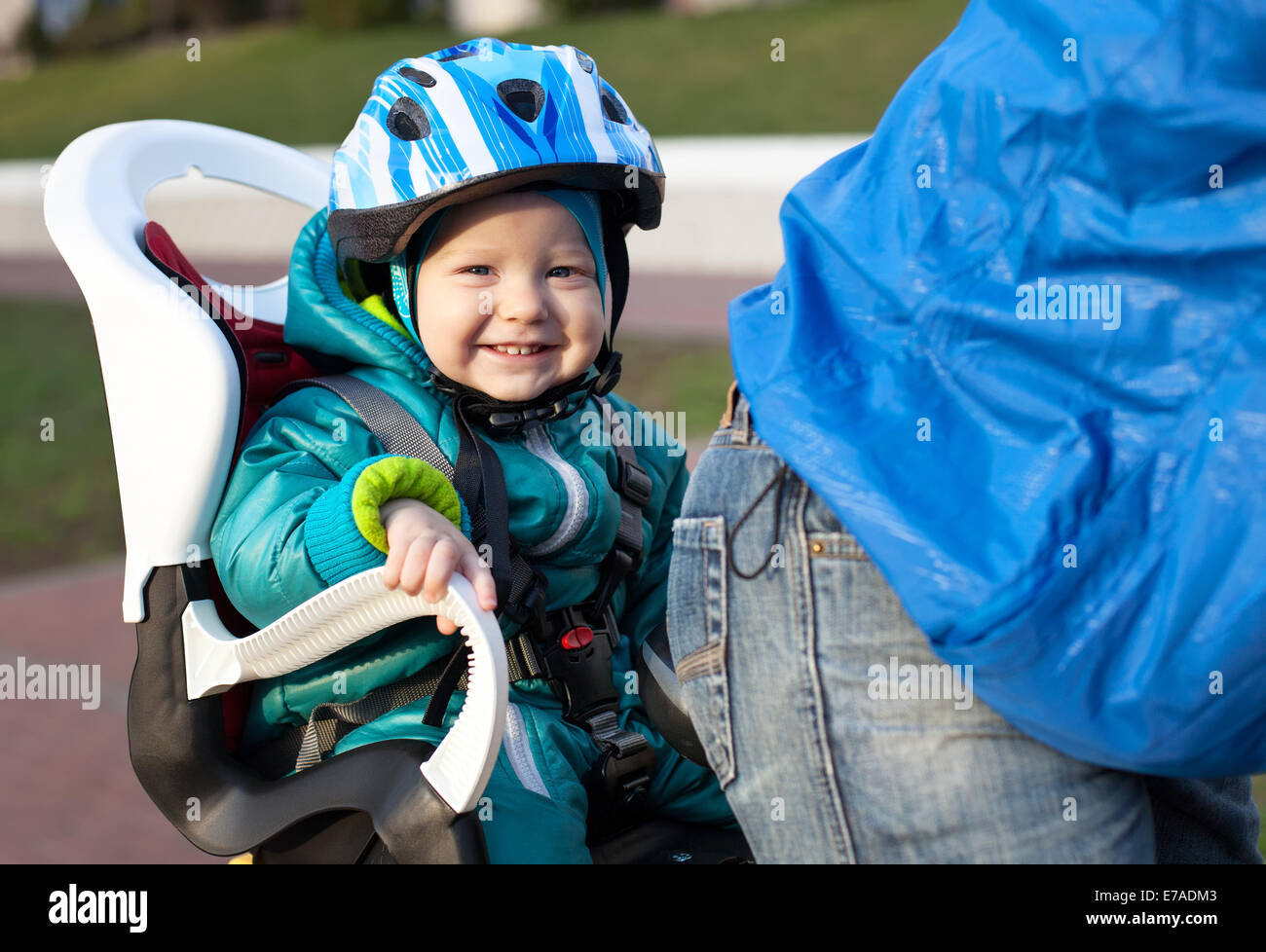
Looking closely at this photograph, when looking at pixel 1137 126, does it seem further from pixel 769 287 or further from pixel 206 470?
pixel 206 470

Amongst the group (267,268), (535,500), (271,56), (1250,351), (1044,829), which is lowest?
(1044,829)

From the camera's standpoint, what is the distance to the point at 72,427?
8.66 metres

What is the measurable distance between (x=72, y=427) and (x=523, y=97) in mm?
7158

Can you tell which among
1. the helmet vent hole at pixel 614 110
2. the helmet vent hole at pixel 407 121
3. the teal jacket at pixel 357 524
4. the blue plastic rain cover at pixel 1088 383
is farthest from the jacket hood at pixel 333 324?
the blue plastic rain cover at pixel 1088 383

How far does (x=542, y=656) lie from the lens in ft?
7.79

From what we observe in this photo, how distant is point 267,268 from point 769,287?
1216 cm

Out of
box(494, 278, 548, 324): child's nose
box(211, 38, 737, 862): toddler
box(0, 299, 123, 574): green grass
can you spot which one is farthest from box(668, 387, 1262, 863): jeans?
box(0, 299, 123, 574): green grass

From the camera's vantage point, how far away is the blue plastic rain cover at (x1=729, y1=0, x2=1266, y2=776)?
1.21 m

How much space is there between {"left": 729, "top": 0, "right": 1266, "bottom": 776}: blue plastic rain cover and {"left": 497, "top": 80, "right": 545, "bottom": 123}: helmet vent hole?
1114mm

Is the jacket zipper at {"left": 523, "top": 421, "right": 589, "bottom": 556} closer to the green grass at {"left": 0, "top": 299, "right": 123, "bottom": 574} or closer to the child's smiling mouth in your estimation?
the child's smiling mouth

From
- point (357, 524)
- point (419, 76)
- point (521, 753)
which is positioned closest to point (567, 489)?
point (521, 753)

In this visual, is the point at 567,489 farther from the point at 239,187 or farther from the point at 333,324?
the point at 239,187

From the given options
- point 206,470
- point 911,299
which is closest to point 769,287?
point 911,299

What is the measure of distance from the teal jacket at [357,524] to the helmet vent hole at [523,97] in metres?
0.45
